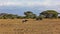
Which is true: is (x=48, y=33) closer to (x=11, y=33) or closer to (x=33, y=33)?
(x=33, y=33)

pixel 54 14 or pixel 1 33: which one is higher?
pixel 1 33

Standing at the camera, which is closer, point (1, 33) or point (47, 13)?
point (1, 33)

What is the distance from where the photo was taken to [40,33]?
12.9m

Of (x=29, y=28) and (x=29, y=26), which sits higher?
(x=29, y=28)

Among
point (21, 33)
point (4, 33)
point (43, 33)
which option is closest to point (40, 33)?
point (43, 33)

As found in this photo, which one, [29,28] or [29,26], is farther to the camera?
[29,26]

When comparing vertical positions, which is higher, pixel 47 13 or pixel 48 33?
pixel 48 33

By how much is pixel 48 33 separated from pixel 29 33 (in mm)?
1092

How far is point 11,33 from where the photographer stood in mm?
13016

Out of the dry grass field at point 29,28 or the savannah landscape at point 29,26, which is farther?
the savannah landscape at point 29,26

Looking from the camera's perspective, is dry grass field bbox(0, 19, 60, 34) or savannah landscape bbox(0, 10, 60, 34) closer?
dry grass field bbox(0, 19, 60, 34)

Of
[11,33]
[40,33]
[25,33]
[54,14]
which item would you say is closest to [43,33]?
[40,33]

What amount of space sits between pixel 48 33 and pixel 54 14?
36108 mm

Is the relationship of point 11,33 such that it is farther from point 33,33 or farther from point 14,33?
point 33,33
